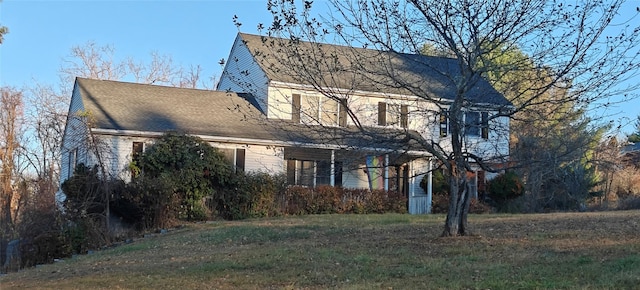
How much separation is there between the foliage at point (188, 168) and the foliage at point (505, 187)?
11032mm

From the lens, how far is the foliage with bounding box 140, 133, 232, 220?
70.4ft

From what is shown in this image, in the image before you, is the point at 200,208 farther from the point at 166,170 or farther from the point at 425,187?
the point at 425,187

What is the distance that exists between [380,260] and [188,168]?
12.1 metres

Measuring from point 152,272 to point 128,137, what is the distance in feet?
41.1

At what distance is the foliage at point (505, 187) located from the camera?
27062 mm

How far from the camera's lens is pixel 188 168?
71.2ft

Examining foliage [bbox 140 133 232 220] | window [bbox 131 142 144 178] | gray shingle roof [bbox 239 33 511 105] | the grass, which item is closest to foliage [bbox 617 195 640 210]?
the grass

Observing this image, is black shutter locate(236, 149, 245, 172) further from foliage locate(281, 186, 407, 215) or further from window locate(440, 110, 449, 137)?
window locate(440, 110, 449, 137)

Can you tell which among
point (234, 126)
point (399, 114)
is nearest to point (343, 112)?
point (399, 114)

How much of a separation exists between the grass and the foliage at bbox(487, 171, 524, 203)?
1103cm

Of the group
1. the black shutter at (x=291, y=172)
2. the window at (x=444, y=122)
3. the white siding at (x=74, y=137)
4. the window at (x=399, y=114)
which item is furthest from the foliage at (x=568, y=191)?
the white siding at (x=74, y=137)

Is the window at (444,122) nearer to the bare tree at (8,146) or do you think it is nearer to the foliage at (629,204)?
the foliage at (629,204)

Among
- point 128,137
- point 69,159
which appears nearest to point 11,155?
point 69,159

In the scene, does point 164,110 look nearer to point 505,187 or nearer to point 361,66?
point 505,187
